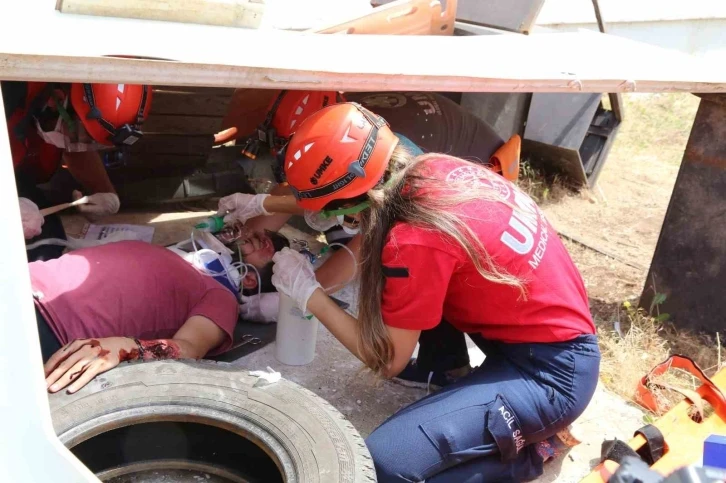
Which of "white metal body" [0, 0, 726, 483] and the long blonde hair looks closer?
"white metal body" [0, 0, 726, 483]

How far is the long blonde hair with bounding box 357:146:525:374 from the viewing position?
2227mm

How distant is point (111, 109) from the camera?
127 inches

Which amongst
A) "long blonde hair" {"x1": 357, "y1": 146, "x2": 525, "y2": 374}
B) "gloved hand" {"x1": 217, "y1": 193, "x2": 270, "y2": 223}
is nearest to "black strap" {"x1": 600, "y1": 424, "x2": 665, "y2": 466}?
"long blonde hair" {"x1": 357, "y1": 146, "x2": 525, "y2": 374}

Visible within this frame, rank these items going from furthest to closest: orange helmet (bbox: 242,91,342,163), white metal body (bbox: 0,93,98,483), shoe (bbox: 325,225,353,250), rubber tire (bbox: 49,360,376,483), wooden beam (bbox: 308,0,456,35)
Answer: shoe (bbox: 325,225,353,250), wooden beam (bbox: 308,0,456,35), orange helmet (bbox: 242,91,342,163), rubber tire (bbox: 49,360,376,483), white metal body (bbox: 0,93,98,483)

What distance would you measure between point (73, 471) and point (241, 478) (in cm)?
93

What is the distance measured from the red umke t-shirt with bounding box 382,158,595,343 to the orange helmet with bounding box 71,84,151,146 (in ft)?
5.36

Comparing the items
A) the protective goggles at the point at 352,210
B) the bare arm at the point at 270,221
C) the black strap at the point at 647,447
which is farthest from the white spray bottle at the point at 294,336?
the black strap at the point at 647,447

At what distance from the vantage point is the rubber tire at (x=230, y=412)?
1.98 m

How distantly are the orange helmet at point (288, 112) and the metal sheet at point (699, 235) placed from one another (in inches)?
75.6

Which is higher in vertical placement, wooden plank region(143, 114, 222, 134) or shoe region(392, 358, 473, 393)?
wooden plank region(143, 114, 222, 134)

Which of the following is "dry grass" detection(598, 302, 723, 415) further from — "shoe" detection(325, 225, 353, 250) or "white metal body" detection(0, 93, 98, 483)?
"white metal body" detection(0, 93, 98, 483)

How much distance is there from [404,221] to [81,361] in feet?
3.64

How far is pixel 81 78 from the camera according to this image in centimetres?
198

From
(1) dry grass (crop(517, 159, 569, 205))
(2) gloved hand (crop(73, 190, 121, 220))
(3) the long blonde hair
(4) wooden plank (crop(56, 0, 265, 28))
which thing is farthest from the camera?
(1) dry grass (crop(517, 159, 569, 205))
